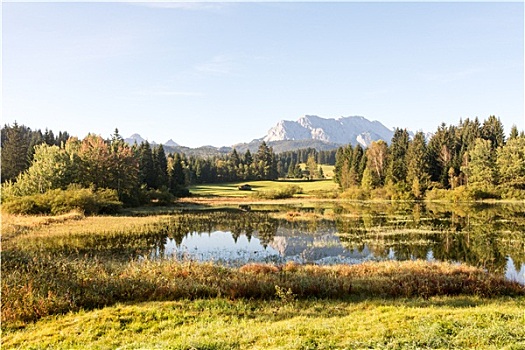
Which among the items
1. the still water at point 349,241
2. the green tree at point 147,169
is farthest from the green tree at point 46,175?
the green tree at point 147,169

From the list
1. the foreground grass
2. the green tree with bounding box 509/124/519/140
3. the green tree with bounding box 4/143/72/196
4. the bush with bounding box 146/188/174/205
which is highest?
the green tree with bounding box 509/124/519/140

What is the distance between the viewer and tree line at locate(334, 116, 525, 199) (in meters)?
76.7

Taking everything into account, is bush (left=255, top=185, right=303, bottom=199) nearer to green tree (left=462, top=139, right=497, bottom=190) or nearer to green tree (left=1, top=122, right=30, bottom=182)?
green tree (left=462, top=139, right=497, bottom=190)

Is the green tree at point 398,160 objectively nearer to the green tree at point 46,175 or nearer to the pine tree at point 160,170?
the pine tree at point 160,170

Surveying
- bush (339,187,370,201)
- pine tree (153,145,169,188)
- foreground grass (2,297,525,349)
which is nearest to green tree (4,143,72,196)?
pine tree (153,145,169,188)

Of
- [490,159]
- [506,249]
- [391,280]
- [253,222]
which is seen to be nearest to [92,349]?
[391,280]

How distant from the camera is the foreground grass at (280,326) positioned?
795 centimetres

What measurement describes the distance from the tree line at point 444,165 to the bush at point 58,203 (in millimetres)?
59334

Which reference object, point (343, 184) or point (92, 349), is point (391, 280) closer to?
point (92, 349)

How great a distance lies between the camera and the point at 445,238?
29.9 meters

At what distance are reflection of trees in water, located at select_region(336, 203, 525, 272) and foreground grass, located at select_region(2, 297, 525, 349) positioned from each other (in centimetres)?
1257

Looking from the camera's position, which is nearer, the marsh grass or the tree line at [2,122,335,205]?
the marsh grass

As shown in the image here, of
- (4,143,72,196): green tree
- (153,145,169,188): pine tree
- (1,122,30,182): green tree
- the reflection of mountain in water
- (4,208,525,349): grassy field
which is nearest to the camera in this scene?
(4,208,525,349): grassy field

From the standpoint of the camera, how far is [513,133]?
87.9m
